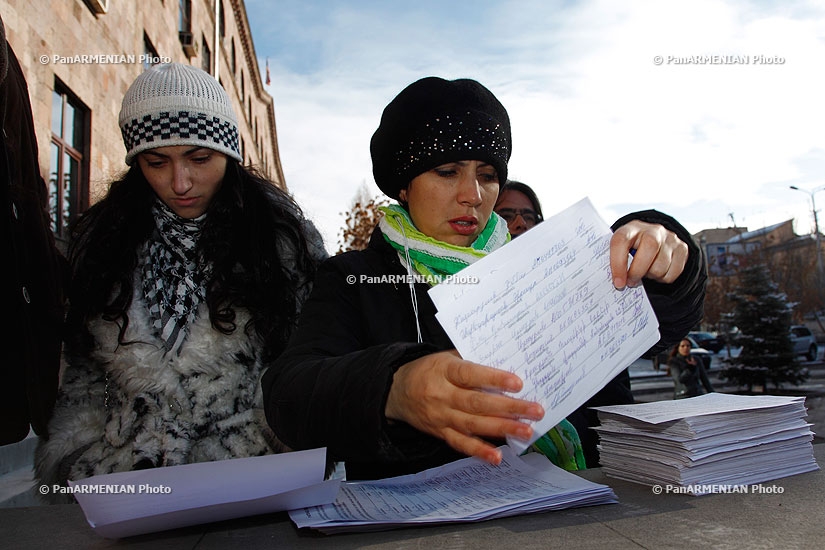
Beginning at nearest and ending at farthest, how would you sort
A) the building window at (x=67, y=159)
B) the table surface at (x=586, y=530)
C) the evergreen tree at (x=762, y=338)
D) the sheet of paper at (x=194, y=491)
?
1. the table surface at (x=586, y=530)
2. the sheet of paper at (x=194, y=491)
3. the building window at (x=67, y=159)
4. the evergreen tree at (x=762, y=338)

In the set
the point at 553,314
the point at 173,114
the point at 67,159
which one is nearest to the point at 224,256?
the point at 173,114

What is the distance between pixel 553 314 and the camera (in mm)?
1177

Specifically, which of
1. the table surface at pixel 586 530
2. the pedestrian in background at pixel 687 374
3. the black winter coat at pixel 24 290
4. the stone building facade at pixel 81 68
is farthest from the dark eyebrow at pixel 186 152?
the pedestrian in background at pixel 687 374

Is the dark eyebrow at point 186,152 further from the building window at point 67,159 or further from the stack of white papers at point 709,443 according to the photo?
the building window at point 67,159

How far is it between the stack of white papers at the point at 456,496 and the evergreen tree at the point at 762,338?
54.1 feet

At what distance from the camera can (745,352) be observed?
16391 mm

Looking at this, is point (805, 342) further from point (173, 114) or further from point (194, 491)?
point (194, 491)

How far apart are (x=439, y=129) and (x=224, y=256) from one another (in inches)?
38.9

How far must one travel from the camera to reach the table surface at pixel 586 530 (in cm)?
103

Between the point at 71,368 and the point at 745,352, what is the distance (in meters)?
16.9

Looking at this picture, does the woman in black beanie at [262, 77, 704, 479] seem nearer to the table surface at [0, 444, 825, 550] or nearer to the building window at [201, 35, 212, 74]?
the table surface at [0, 444, 825, 550]

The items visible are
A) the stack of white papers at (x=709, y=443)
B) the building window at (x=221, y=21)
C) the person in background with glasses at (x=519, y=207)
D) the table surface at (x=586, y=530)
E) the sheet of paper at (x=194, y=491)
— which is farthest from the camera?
the building window at (x=221, y=21)

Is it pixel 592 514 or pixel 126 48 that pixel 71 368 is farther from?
pixel 126 48

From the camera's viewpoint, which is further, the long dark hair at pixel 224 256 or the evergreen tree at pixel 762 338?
the evergreen tree at pixel 762 338
